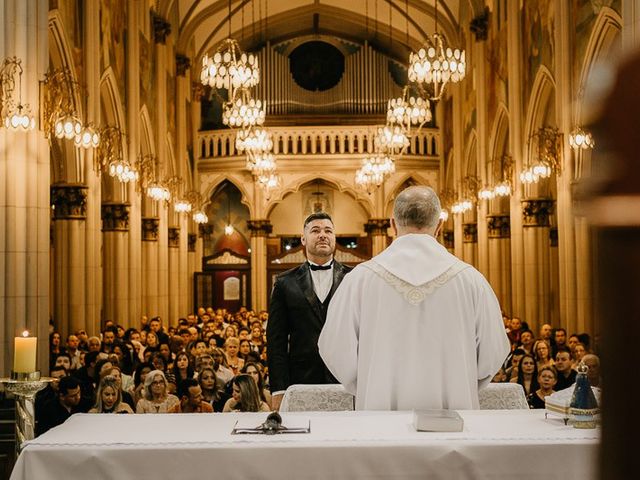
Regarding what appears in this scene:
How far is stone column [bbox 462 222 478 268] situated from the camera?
28922mm

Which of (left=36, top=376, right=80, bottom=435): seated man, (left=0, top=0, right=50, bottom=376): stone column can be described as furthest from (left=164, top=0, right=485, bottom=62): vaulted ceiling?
(left=36, top=376, right=80, bottom=435): seated man

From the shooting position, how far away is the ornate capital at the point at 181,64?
30781 mm

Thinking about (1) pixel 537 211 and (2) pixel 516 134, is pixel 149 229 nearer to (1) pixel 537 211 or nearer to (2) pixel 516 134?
(2) pixel 516 134

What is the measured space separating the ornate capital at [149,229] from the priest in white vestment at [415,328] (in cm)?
2222

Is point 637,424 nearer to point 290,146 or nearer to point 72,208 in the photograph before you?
point 72,208

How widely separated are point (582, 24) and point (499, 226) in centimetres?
903

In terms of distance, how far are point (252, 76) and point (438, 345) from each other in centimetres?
1284

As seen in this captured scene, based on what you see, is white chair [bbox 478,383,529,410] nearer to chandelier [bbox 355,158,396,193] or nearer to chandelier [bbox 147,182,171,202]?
chandelier [bbox 147,182,171,202]

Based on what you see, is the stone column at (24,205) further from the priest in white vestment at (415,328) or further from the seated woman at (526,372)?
the priest in white vestment at (415,328)

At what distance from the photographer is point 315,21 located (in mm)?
35250

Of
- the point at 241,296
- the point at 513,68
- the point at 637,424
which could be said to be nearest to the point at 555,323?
the point at 513,68

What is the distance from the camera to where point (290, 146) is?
3359 cm

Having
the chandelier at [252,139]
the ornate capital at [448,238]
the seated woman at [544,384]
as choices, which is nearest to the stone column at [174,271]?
the chandelier at [252,139]

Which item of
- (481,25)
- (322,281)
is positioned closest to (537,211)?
(481,25)
